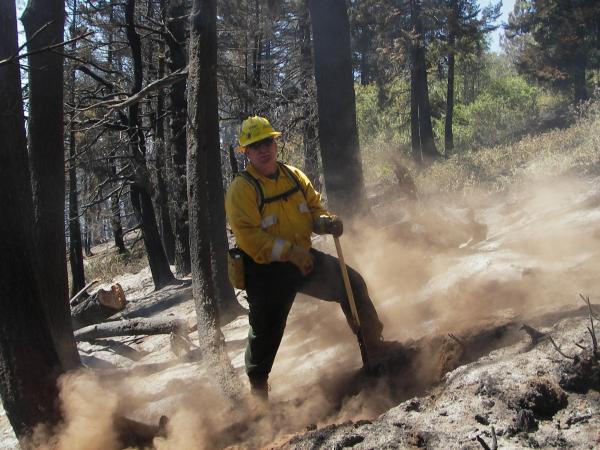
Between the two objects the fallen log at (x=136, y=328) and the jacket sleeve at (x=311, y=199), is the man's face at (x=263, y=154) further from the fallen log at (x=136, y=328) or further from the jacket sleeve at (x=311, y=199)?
the fallen log at (x=136, y=328)

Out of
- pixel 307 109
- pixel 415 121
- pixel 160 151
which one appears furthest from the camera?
pixel 415 121

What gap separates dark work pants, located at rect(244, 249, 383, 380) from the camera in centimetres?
471

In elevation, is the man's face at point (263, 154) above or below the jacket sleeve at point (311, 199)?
above

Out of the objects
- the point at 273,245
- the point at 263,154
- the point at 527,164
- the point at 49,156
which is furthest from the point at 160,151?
the point at 273,245

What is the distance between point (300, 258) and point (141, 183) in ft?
34.0

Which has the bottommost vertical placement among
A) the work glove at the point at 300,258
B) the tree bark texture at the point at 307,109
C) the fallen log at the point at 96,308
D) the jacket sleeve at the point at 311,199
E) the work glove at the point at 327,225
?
the fallen log at the point at 96,308

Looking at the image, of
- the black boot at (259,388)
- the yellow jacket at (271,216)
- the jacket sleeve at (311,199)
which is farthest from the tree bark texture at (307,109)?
the black boot at (259,388)

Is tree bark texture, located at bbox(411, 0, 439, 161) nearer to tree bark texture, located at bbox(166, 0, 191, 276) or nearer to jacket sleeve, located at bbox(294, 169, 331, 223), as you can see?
tree bark texture, located at bbox(166, 0, 191, 276)

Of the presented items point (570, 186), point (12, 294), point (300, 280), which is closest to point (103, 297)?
point (12, 294)

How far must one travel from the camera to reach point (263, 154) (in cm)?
459

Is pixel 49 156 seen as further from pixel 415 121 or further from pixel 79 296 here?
pixel 415 121

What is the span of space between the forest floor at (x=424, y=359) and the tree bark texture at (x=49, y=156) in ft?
3.44

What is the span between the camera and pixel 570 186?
360 inches

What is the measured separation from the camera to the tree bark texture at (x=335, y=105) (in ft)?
29.6
